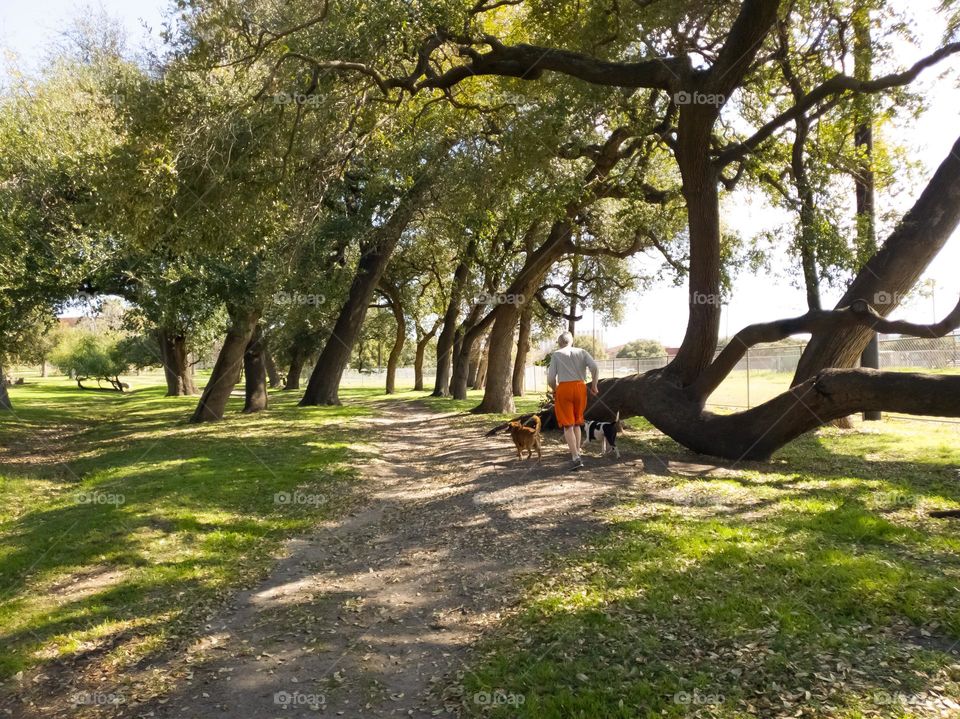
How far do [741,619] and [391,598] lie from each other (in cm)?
291

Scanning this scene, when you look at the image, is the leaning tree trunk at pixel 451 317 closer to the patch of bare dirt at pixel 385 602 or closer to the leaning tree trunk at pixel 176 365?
the leaning tree trunk at pixel 176 365

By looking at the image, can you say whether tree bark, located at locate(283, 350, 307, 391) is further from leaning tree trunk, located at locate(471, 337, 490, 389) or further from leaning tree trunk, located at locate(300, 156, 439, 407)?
leaning tree trunk, located at locate(300, 156, 439, 407)

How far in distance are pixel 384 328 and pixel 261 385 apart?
968 inches

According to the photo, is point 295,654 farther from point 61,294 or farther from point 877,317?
point 61,294

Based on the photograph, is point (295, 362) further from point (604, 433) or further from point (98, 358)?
point (604, 433)

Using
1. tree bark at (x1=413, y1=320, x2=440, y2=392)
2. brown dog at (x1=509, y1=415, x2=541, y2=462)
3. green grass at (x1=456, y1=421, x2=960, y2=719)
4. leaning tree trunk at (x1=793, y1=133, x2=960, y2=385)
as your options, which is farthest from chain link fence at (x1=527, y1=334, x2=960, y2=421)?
tree bark at (x1=413, y1=320, x2=440, y2=392)

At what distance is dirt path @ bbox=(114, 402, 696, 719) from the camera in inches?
176

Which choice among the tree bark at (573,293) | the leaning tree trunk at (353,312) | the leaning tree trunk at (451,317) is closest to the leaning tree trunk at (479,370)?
the leaning tree trunk at (451,317)

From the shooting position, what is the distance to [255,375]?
24.4 meters

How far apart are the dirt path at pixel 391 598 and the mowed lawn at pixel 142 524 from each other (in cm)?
57

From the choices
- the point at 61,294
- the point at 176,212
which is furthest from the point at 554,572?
the point at 61,294

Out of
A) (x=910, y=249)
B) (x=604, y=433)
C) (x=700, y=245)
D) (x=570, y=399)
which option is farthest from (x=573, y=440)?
(x=910, y=249)

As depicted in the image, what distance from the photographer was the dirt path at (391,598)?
4.48 meters

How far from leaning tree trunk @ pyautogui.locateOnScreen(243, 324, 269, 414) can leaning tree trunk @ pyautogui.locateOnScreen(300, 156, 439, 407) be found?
1.58 metres
